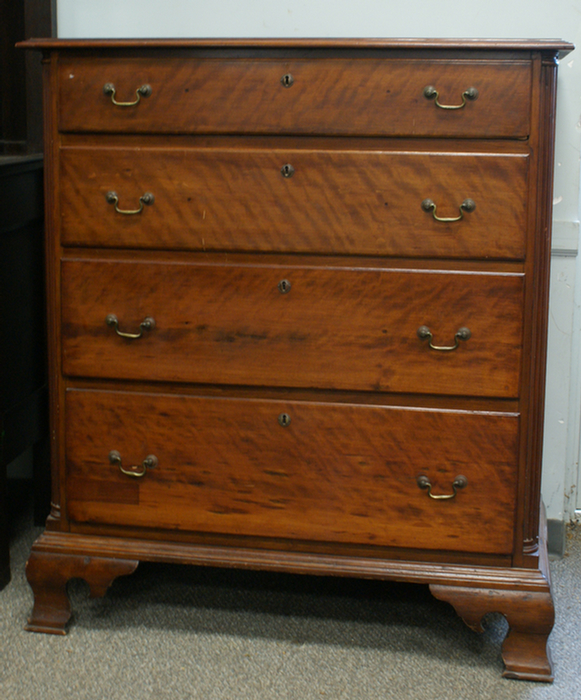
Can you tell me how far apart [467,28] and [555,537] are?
1325mm

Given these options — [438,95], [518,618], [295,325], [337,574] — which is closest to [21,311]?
[295,325]

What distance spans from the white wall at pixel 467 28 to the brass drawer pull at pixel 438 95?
609 millimetres

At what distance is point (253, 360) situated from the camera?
1.51 m

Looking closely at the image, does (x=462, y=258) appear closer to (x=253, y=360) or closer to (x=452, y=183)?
(x=452, y=183)

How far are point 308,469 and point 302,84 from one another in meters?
0.74

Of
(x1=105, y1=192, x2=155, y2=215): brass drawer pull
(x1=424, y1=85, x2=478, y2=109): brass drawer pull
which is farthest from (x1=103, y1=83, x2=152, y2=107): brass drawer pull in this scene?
(x1=424, y1=85, x2=478, y2=109): brass drawer pull

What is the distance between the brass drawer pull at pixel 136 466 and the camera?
5.11 ft

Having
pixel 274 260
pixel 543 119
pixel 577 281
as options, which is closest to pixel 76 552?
pixel 274 260

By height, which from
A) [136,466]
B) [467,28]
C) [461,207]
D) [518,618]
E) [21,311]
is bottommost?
[518,618]

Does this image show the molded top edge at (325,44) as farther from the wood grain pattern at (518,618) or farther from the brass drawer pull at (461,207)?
the wood grain pattern at (518,618)

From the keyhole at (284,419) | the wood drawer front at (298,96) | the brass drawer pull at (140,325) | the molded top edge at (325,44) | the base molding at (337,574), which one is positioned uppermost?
the molded top edge at (325,44)

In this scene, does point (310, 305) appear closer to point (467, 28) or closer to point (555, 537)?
point (467, 28)

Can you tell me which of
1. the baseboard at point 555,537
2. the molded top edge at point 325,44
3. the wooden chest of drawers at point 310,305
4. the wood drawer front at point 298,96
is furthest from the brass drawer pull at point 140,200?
the baseboard at point 555,537

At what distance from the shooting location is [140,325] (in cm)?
152
